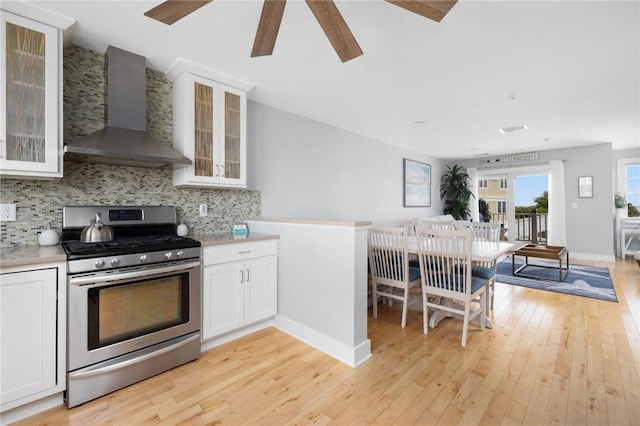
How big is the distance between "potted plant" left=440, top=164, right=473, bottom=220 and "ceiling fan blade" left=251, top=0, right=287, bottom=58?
6.57m

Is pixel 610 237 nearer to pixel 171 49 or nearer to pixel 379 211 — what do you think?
pixel 379 211

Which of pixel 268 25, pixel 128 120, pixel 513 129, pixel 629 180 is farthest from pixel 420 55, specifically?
pixel 629 180

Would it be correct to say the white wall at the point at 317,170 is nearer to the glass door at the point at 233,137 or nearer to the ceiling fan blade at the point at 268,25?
the glass door at the point at 233,137

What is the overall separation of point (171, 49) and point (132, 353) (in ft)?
7.56

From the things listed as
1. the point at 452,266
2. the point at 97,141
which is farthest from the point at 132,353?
the point at 452,266

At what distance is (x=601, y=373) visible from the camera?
2027 millimetres

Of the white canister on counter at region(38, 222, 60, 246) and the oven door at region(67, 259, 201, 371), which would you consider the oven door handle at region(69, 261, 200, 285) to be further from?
the white canister on counter at region(38, 222, 60, 246)

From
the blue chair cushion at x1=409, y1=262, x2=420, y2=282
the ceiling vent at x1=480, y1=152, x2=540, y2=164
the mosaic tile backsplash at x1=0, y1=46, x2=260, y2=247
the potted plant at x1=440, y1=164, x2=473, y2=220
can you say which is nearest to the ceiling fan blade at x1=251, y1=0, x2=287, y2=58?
the mosaic tile backsplash at x1=0, y1=46, x2=260, y2=247

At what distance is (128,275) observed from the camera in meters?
1.88

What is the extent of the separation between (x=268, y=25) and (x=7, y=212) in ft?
7.02

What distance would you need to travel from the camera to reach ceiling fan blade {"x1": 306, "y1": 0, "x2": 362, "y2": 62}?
4.64ft

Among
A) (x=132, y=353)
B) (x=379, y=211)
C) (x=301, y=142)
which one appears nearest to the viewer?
(x=132, y=353)

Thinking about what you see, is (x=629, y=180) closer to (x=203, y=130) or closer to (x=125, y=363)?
(x=203, y=130)

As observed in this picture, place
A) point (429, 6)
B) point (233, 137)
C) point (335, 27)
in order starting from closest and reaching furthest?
1. point (429, 6)
2. point (335, 27)
3. point (233, 137)
